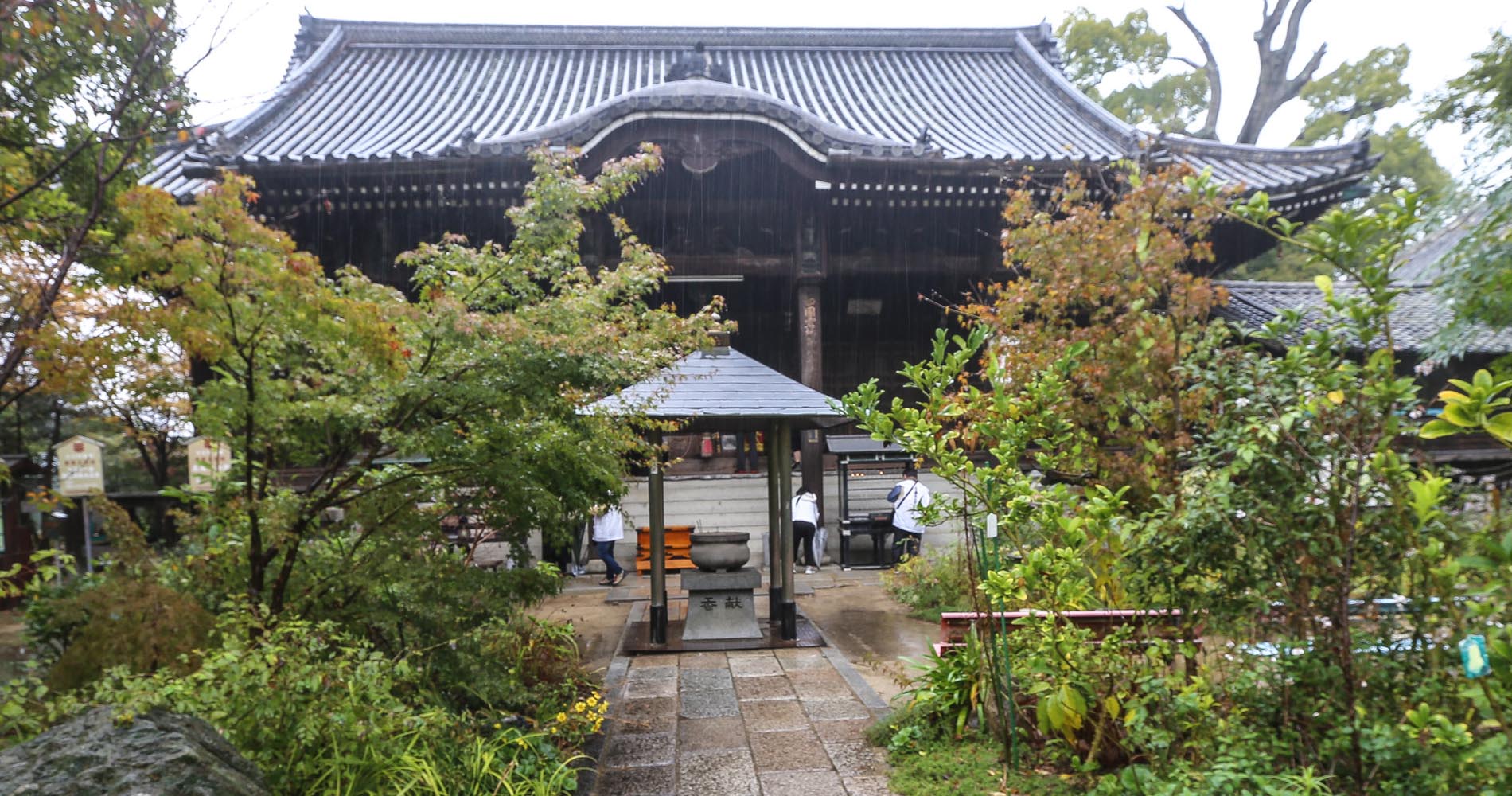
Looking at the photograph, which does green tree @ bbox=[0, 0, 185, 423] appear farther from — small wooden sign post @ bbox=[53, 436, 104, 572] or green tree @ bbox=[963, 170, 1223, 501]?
small wooden sign post @ bbox=[53, 436, 104, 572]

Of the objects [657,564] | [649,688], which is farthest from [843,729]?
[657,564]

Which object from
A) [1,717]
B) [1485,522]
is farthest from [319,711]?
[1485,522]

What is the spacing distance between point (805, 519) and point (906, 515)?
4.01 ft

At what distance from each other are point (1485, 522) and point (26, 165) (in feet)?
16.5

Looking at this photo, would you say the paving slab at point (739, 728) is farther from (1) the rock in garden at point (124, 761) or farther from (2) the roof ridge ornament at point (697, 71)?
(2) the roof ridge ornament at point (697, 71)

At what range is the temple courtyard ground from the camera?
3.93 m

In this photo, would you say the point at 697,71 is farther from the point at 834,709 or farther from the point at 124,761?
the point at 124,761

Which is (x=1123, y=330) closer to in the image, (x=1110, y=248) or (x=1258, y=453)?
(x=1110, y=248)

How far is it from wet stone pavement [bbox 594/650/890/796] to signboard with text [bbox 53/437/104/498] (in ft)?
21.0

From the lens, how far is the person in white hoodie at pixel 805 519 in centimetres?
1005

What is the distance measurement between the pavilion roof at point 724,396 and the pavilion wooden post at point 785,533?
0.20 m

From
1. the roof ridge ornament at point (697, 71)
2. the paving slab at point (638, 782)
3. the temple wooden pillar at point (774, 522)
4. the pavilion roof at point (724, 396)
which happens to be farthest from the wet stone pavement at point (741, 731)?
the roof ridge ornament at point (697, 71)

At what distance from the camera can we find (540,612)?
26.9ft

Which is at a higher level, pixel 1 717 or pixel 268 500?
pixel 268 500
